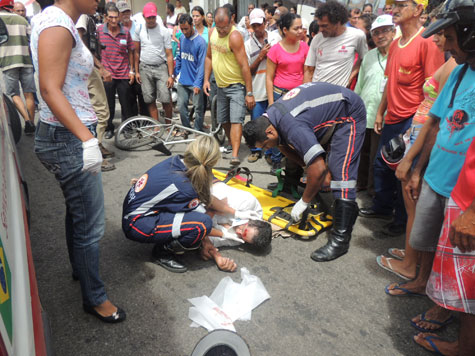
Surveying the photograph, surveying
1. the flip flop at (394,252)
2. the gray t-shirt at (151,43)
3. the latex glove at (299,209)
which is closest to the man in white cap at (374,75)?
the flip flop at (394,252)

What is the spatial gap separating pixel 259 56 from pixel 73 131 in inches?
146

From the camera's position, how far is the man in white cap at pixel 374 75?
3525 millimetres

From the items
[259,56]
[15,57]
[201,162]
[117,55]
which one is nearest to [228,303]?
[201,162]

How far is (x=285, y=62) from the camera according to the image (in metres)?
4.31

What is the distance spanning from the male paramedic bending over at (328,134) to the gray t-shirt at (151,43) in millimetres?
3311

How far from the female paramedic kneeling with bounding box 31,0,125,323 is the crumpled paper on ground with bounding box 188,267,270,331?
491mm

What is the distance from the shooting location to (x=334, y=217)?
9.44 ft

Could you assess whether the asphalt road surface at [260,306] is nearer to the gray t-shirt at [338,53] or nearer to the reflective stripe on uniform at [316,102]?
the reflective stripe on uniform at [316,102]

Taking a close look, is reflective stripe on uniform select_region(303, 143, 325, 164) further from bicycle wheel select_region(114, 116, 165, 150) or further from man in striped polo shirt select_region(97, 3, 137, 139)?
man in striped polo shirt select_region(97, 3, 137, 139)

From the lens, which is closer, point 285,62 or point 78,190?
point 78,190

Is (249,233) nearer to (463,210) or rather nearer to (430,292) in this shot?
(430,292)

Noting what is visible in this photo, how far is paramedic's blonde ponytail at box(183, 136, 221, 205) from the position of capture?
235 cm

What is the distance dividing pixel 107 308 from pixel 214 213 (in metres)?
1.15

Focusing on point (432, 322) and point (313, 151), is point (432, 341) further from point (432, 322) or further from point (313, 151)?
point (313, 151)
